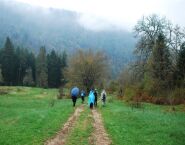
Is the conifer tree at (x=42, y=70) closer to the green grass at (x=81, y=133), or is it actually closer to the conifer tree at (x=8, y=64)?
the conifer tree at (x=8, y=64)

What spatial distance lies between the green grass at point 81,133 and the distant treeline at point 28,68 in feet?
315

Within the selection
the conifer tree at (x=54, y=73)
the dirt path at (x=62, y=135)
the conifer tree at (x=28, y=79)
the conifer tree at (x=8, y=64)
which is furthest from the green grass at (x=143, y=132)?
the conifer tree at (x=54, y=73)

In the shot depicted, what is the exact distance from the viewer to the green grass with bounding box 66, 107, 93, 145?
704 inches

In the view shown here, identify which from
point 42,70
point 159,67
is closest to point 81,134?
point 159,67

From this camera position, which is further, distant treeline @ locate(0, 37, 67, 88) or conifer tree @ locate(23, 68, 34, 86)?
conifer tree @ locate(23, 68, 34, 86)

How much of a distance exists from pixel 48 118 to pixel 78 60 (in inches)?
2293

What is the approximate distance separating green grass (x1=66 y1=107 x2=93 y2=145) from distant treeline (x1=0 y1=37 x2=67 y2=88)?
95.9 meters

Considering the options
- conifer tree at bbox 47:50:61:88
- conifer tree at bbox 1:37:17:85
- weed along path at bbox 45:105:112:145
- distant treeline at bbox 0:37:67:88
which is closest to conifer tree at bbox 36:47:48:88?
distant treeline at bbox 0:37:67:88

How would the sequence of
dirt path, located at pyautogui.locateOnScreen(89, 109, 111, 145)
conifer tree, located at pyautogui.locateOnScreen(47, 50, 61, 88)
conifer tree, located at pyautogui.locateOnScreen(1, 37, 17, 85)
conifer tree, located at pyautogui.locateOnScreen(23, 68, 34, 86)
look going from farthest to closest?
conifer tree, located at pyautogui.locateOnScreen(47, 50, 61, 88) → conifer tree, located at pyautogui.locateOnScreen(23, 68, 34, 86) → conifer tree, located at pyautogui.locateOnScreen(1, 37, 17, 85) → dirt path, located at pyautogui.locateOnScreen(89, 109, 111, 145)

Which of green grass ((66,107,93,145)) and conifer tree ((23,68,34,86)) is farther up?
conifer tree ((23,68,34,86))

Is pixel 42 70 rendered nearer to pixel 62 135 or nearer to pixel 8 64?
pixel 8 64

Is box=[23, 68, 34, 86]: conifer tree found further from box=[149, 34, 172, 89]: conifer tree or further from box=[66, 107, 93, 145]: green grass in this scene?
box=[66, 107, 93, 145]: green grass

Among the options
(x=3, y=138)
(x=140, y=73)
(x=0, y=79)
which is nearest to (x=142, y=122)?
(x=3, y=138)

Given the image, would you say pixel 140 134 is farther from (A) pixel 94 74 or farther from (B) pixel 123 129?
(A) pixel 94 74
